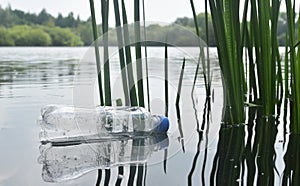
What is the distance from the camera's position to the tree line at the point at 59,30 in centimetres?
106

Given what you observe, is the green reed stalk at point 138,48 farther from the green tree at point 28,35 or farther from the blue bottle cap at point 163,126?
the green tree at point 28,35

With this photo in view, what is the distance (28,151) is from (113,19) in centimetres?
30

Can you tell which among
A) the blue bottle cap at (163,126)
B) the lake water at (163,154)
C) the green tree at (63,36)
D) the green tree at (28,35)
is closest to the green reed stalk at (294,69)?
the lake water at (163,154)

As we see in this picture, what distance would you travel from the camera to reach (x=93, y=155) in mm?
733

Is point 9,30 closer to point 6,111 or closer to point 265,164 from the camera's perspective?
point 6,111

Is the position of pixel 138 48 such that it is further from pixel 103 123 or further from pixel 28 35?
pixel 28 35

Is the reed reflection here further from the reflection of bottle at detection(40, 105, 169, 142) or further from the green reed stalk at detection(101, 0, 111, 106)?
the green reed stalk at detection(101, 0, 111, 106)

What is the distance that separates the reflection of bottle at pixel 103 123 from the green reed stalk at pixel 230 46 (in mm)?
153

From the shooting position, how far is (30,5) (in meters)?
2.21

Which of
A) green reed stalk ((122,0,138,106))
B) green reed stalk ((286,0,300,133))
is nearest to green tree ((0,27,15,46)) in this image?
green reed stalk ((122,0,138,106))

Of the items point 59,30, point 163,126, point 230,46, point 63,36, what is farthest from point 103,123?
point 63,36

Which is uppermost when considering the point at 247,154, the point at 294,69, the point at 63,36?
the point at 63,36

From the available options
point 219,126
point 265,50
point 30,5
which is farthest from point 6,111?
point 30,5

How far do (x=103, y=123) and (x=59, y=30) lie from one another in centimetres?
217
